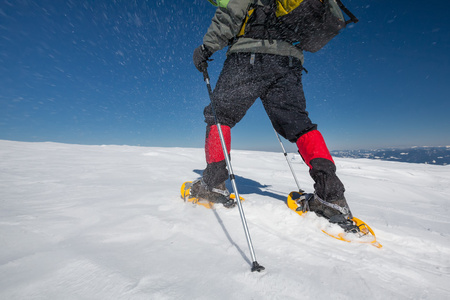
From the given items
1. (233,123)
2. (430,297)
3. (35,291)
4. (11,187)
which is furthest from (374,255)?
(11,187)

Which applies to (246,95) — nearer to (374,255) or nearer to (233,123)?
(233,123)

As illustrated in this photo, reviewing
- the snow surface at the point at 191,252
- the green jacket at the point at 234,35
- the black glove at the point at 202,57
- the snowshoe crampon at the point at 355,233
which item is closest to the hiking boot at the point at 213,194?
the snow surface at the point at 191,252

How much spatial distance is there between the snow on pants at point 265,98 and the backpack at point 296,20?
7.3 inches

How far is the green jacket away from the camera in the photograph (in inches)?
60.4

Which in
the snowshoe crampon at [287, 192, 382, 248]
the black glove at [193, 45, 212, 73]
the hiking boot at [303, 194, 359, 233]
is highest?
the black glove at [193, 45, 212, 73]

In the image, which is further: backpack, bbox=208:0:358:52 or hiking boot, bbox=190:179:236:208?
hiking boot, bbox=190:179:236:208

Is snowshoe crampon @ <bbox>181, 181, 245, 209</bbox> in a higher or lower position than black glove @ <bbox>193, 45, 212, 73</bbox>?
lower

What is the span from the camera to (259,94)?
6.10 feet

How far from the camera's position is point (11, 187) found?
2.19 m

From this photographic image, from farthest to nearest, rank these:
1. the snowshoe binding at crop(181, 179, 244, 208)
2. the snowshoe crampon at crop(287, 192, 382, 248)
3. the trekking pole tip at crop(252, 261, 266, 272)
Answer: the snowshoe binding at crop(181, 179, 244, 208)
the snowshoe crampon at crop(287, 192, 382, 248)
the trekking pole tip at crop(252, 261, 266, 272)

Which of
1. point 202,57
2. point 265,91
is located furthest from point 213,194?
point 202,57

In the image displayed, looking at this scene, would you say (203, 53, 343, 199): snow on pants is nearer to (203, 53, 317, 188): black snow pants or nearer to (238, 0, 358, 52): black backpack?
(203, 53, 317, 188): black snow pants

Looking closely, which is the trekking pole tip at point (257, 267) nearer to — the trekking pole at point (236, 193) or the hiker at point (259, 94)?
the trekking pole at point (236, 193)

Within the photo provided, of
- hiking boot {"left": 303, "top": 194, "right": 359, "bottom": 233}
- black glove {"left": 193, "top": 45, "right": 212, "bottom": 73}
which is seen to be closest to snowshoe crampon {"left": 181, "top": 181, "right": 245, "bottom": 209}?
hiking boot {"left": 303, "top": 194, "right": 359, "bottom": 233}
